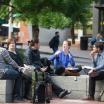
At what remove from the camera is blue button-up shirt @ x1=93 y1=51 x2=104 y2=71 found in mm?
12766

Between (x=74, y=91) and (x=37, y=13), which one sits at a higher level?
(x=37, y=13)

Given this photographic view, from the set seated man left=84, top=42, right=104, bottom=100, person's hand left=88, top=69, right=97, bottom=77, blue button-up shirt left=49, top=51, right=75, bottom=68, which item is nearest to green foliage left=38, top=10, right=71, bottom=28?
blue button-up shirt left=49, top=51, right=75, bottom=68

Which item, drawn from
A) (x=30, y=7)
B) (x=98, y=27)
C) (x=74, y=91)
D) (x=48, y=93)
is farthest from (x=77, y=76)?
(x=98, y=27)

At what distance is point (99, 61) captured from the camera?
13.0 metres

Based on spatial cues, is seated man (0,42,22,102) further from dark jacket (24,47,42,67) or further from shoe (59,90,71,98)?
shoe (59,90,71,98)

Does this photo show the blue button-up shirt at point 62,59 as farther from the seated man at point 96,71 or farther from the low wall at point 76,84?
the seated man at point 96,71

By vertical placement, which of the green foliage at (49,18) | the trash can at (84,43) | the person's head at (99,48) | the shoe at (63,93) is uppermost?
the green foliage at (49,18)

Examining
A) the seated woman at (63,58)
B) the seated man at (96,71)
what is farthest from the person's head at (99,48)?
Result: the seated woman at (63,58)

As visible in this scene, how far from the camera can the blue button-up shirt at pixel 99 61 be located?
12.8 meters

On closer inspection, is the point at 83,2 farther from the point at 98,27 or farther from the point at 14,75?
the point at 98,27

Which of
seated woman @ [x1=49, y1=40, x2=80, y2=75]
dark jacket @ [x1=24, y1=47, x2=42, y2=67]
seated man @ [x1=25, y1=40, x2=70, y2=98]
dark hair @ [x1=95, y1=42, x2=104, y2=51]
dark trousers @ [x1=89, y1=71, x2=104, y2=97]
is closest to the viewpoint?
dark trousers @ [x1=89, y1=71, x2=104, y2=97]

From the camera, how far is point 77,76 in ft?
43.5

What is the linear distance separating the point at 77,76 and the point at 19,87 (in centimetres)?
153

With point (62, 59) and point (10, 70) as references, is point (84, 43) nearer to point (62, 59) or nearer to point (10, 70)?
point (62, 59)
